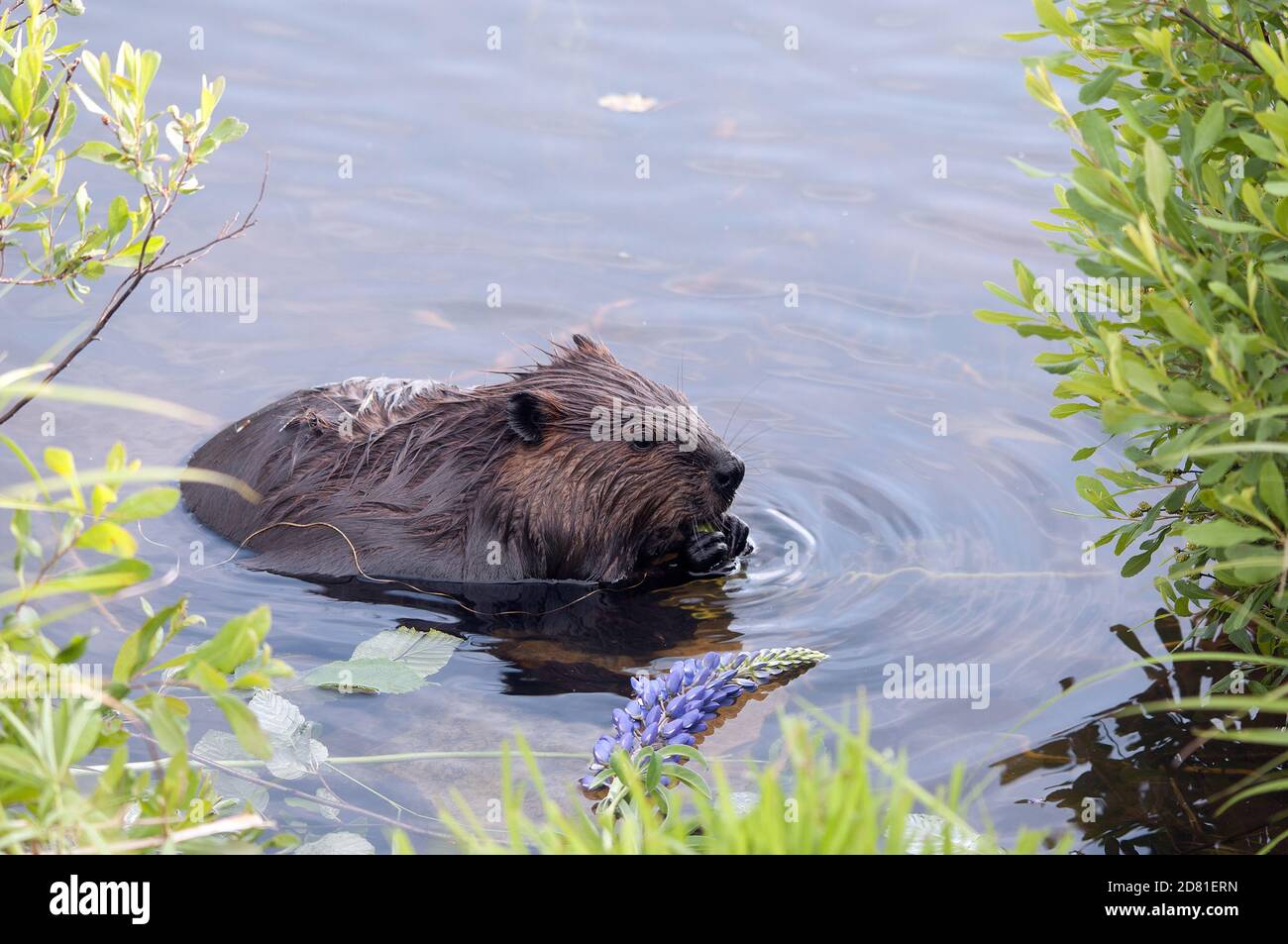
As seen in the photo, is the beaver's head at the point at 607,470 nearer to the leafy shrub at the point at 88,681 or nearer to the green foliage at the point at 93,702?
the leafy shrub at the point at 88,681

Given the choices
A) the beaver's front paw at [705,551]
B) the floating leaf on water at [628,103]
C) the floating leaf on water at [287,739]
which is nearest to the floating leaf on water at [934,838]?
the floating leaf on water at [287,739]

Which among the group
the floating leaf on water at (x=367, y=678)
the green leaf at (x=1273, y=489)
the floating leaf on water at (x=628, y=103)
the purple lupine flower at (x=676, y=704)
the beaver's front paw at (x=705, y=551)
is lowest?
the floating leaf on water at (x=367, y=678)

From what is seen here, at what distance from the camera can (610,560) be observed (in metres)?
5.17

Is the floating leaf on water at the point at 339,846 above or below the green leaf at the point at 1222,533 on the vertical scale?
below

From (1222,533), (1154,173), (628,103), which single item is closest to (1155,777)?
(1222,533)

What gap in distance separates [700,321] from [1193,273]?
3.75 meters

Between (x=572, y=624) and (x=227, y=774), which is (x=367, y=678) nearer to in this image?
(x=227, y=774)

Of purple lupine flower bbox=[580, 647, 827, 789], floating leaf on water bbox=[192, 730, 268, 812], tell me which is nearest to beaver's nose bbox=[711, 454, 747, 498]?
purple lupine flower bbox=[580, 647, 827, 789]

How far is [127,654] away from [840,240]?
17.4ft

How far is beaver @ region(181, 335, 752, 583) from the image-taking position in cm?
501

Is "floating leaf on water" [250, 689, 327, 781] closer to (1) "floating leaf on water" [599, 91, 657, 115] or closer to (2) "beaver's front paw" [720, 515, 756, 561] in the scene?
(2) "beaver's front paw" [720, 515, 756, 561]

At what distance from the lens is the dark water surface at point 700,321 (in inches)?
171

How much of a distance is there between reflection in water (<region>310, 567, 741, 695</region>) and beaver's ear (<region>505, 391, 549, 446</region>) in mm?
553

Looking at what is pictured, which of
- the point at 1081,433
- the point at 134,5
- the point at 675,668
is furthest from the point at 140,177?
the point at 134,5
